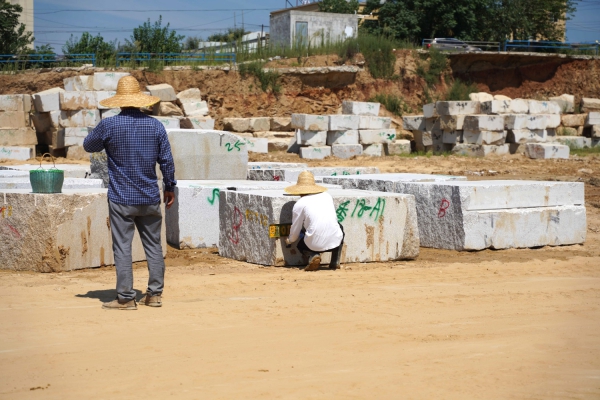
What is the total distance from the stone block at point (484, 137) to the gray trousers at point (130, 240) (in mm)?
18614

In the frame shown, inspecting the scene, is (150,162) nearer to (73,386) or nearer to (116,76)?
(73,386)

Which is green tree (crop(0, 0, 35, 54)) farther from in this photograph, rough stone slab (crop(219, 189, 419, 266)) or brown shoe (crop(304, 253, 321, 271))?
brown shoe (crop(304, 253, 321, 271))

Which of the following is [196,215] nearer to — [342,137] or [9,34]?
[342,137]

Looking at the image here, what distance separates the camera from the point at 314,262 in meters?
7.26

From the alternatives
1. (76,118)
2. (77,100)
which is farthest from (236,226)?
(76,118)

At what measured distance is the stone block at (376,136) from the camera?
2330cm

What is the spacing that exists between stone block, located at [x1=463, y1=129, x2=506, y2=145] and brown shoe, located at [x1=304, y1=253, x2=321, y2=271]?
54.4 ft

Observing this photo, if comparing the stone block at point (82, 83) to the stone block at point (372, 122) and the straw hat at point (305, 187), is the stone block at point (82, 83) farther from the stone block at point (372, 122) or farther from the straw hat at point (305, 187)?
the straw hat at point (305, 187)

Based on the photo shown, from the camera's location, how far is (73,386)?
12.0 feet

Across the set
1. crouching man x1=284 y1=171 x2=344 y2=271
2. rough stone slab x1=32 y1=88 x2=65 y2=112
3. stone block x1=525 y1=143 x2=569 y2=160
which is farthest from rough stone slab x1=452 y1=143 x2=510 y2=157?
crouching man x1=284 y1=171 x2=344 y2=271

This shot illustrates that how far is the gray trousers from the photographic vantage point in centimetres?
539

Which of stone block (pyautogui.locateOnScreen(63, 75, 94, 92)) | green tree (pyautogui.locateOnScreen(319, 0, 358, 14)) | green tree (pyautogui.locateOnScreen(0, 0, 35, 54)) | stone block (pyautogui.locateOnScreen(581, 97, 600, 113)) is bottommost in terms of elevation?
stone block (pyautogui.locateOnScreen(581, 97, 600, 113))

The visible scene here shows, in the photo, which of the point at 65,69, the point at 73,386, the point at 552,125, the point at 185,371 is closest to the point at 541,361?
the point at 185,371

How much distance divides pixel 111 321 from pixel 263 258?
9.04 ft
